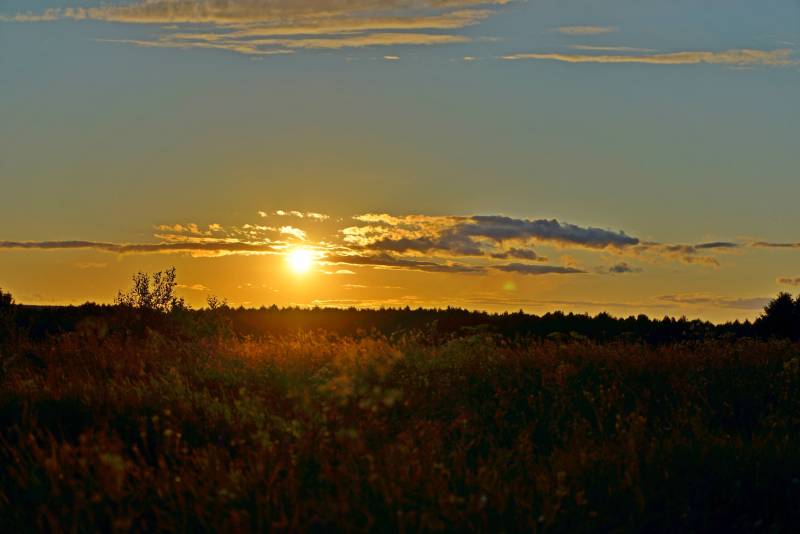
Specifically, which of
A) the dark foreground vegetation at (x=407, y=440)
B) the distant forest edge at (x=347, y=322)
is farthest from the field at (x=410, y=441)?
the distant forest edge at (x=347, y=322)

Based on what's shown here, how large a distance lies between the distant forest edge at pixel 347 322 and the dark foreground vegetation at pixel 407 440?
6301mm

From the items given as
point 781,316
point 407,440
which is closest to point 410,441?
point 407,440

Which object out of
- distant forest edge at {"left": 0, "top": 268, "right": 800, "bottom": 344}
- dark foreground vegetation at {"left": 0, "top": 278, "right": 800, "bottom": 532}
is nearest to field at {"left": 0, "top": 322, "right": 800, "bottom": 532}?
dark foreground vegetation at {"left": 0, "top": 278, "right": 800, "bottom": 532}

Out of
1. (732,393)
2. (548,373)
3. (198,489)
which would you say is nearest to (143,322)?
(548,373)

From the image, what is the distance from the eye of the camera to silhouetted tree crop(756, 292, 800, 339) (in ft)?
75.0

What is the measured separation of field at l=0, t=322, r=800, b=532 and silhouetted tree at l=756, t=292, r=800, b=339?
10152 mm

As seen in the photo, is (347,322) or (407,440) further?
(347,322)

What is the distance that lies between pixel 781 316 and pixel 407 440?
19625 mm

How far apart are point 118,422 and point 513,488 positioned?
4127 millimetres

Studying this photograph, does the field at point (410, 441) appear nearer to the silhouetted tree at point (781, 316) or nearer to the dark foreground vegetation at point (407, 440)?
the dark foreground vegetation at point (407, 440)

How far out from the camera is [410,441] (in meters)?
6.20

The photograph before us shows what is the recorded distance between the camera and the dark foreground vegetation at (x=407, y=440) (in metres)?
5.21

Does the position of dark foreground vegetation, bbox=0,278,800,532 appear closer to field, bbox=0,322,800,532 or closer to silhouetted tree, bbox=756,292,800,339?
field, bbox=0,322,800,532

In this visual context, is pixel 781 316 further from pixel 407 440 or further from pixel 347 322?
pixel 407 440
